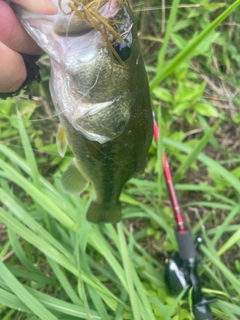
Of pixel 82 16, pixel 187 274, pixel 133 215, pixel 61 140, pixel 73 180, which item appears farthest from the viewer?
pixel 133 215

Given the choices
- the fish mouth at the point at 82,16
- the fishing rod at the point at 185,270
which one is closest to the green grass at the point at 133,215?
the fishing rod at the point at 185,270

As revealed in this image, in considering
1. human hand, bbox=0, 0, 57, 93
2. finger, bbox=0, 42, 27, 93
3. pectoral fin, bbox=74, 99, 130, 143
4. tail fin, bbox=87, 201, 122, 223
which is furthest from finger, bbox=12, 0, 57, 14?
tail fin, bbox=87, 201, 122, 223

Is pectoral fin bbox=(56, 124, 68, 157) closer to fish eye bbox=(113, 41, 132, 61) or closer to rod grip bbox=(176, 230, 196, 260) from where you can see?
fish eye bbox=(113, 41, 132, 61)

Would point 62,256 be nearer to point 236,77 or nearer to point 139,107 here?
point 139,107

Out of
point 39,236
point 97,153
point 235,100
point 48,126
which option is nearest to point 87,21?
point 97,153

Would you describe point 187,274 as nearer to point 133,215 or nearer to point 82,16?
point 133,215

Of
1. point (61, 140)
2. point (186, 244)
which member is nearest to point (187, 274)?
point (186, 244)
